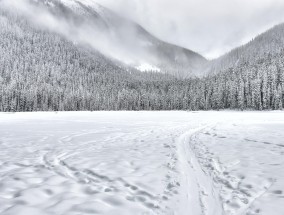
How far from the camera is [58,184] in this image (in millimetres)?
6582

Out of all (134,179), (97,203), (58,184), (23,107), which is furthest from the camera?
(23,107)

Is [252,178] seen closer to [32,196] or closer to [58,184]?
[58,184]

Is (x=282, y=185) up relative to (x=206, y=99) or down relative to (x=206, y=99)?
down

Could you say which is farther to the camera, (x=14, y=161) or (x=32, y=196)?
(x=14, y=161)

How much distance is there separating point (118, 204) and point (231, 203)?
2.57m

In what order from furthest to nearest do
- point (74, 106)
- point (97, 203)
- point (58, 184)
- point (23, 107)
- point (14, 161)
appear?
point (74, 106) → point (23, 107) → point (14, 161) → point (58, 184) → point (97, 203)

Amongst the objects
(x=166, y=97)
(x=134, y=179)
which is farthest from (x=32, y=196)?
(x=166, y=97)

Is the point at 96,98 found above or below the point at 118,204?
above

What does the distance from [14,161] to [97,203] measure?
555 cm

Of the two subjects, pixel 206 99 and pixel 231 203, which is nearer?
pixel 231 203

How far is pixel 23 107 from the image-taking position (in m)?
128

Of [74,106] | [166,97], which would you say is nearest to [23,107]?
[74,106]

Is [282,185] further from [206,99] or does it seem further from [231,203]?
[206,99]

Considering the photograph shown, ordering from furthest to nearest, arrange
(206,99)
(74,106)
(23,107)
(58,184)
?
(74,106) → (23,107) → (206,99) → (58,184)
